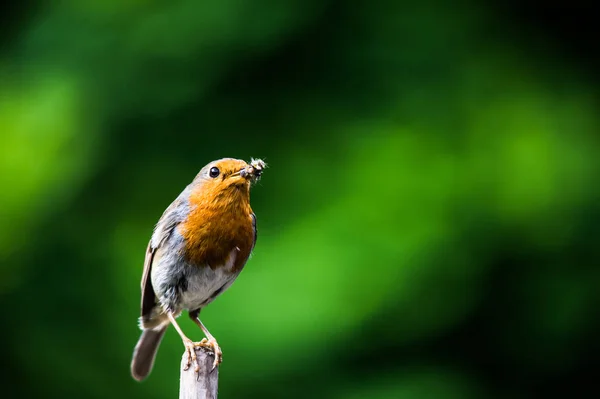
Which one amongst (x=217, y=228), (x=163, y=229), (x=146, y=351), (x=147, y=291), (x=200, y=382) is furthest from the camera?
(x=146, y=351)

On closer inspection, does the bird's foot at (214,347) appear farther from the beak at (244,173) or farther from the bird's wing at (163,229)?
the beak at (244,173)

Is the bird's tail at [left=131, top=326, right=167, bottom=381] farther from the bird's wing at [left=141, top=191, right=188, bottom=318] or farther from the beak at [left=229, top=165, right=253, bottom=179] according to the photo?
the beak at [left=229, top=165, right=253, bottom=179]

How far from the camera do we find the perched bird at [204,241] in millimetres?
3934

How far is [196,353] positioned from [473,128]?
4.05m

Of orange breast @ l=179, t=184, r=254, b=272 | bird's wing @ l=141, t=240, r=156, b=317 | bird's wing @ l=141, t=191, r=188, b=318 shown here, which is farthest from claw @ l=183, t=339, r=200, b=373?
bird's wing @ l=141, t=240, r=156, b=317

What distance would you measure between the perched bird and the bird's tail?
2.08 feet

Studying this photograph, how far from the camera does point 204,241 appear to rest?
13.4ft

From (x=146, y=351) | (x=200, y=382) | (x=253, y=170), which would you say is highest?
(x=253, y=170)

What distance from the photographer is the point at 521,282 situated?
284 inches

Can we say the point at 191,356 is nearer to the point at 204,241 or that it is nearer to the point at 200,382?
the point at 200,382

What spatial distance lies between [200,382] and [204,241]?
0.66 m

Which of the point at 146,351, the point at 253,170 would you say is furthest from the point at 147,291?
the point at 253,170

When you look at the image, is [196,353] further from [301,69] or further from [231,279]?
[301,69]

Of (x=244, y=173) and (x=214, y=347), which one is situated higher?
(x=244, y=173)
